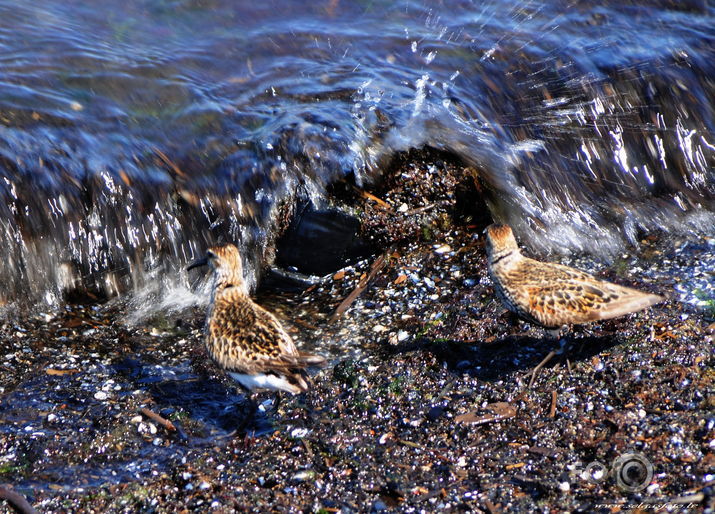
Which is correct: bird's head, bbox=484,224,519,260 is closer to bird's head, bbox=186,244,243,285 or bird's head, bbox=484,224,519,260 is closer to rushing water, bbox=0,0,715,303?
rushing water, bbox=0,0,715,303

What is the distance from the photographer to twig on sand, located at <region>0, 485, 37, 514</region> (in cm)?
462

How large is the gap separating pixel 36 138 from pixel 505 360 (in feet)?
17.9

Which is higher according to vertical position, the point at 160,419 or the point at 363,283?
the point at 363,283

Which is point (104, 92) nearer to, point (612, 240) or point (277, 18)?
point (277, 18)

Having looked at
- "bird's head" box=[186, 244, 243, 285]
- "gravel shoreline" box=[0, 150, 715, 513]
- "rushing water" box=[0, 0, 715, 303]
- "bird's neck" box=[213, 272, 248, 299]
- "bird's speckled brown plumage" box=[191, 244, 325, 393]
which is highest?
"rushing water" box=[0, 0, 715, 303]

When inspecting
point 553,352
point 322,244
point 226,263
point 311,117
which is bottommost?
point 553,352

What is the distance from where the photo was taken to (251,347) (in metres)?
5.30

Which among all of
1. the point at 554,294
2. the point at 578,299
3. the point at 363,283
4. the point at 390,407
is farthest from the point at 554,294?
the point at 363,283

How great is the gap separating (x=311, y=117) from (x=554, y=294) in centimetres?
394

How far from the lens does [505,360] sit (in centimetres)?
600

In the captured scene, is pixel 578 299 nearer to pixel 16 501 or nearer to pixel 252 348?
pixel 252 348

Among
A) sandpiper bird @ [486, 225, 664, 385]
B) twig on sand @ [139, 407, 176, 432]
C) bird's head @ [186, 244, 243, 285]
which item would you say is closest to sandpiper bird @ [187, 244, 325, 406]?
bird's head @ [186, 244, 243, 285]

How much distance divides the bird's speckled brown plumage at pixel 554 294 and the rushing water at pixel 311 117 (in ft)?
5.38

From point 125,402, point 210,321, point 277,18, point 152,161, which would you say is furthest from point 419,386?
point 277,18
